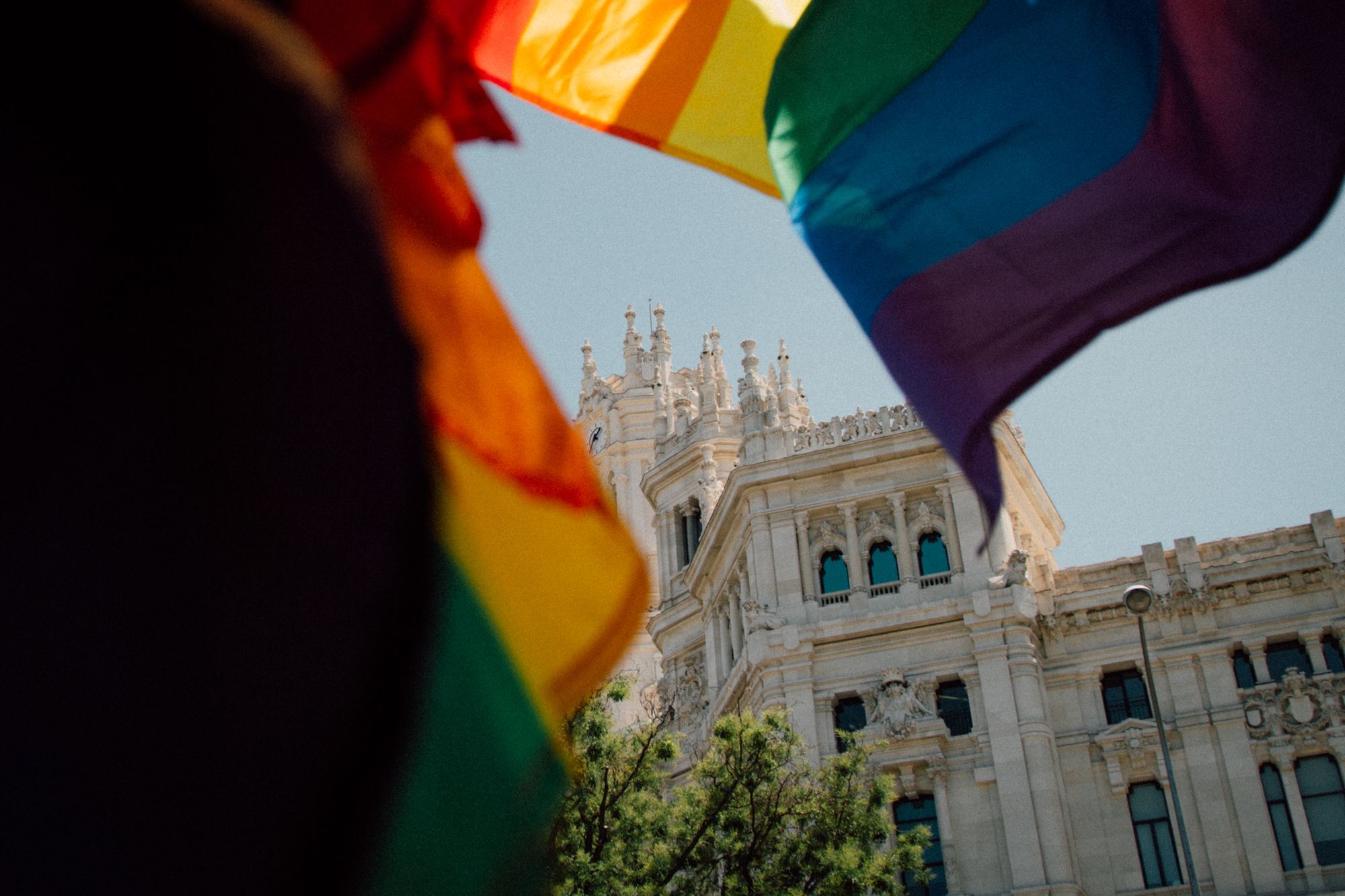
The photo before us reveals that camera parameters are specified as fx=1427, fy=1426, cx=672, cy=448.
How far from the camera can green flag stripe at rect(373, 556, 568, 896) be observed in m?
3.18

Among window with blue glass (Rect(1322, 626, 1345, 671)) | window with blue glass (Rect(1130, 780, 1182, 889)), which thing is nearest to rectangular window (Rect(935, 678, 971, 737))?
window with blue glass (Rect(1130, 780, 1182, 889))

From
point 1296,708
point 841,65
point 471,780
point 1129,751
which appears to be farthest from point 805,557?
point 471,780

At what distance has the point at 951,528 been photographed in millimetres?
36438

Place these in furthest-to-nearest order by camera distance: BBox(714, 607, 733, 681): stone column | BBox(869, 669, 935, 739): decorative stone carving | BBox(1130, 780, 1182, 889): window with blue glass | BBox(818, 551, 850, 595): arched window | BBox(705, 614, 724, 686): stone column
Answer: BBox(705, 614, 724, 686): stone column
BBox(714, 607, 733, 681): stone column
BBox(818, 551, 850, 595): arched window
BBox(869, 669, 935, 739): decorative stone carving
BBox(1130, 780, 1182, 889): window with blue glass

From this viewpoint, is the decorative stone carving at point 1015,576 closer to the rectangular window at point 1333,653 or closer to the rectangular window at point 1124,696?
the rectangular window at point 1124,696

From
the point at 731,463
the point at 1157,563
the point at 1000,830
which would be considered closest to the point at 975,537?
the point at 1157,563

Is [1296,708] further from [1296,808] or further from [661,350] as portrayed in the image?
[661,350]

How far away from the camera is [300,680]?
2.21 meters

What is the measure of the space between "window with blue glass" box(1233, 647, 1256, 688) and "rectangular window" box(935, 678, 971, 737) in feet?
21.6

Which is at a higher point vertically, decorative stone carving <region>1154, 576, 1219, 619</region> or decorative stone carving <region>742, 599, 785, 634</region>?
decorative stone carving <region>742, 599, 785, 634</region>

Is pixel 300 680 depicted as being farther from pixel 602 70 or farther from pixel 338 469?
pixel 602 70

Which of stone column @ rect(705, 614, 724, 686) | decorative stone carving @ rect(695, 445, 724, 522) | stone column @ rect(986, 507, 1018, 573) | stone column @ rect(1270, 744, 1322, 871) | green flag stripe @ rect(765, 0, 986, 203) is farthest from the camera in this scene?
decorative stone carving @ rect(695, 445, 724, 522)

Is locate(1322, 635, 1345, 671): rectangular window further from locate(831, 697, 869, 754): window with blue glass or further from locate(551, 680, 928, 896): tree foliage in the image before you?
locate(551, 680, 928, 896): tree foliage

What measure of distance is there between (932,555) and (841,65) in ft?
101
